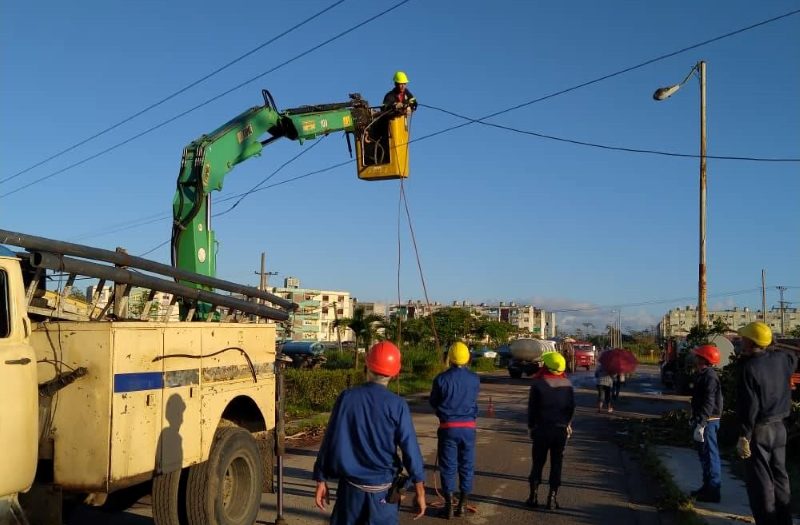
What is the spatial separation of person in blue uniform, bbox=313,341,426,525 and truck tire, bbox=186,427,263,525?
1.84 m

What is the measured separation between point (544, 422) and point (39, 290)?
5.22 m

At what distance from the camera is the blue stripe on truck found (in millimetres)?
4984

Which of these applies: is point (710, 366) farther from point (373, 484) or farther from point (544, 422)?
point (373, 484)

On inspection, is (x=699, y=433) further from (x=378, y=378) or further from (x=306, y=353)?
(x=306, y=353)

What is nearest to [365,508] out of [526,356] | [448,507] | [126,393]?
[126,393]

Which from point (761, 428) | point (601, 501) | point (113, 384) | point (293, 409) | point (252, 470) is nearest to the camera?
point (113, 384)

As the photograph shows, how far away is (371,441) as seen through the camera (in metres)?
4.61

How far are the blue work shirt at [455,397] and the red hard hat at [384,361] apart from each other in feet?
9.95

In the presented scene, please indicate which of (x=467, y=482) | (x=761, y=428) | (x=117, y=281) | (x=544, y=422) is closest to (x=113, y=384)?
(x=117, y=281)

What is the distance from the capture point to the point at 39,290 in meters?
5.54

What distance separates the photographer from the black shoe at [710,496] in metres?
8.42

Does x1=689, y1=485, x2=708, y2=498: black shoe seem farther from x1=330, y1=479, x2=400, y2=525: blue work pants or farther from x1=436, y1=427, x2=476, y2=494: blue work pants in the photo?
x1=330, y1=479, x2=400, y2=525: blue work pants

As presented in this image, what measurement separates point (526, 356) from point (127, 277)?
27429 millimetres

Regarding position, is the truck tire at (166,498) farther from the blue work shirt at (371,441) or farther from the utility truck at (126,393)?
the blue work shirt at (371,441)
